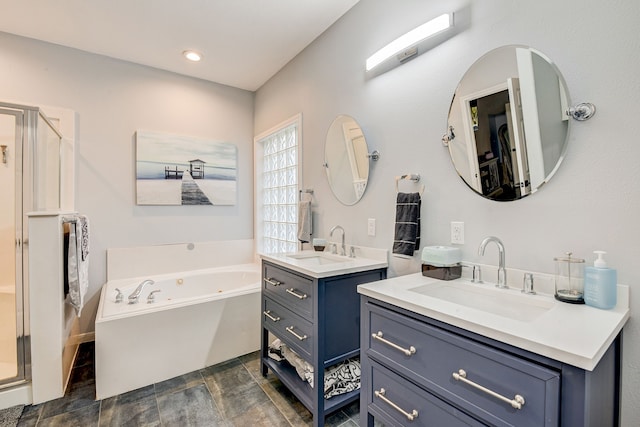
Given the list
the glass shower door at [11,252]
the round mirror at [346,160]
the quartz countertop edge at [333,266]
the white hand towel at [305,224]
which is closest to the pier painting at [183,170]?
the glass shower door at [11,252]

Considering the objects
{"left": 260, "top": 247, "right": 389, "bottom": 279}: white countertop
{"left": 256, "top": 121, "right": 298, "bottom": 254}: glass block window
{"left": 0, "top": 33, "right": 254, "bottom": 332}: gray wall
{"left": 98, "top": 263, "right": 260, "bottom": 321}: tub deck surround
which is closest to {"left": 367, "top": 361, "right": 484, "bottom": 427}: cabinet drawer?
{"left": 260, "top": 247, "right": 389, "bottom": 279}: white countertop

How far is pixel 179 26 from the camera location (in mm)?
2352

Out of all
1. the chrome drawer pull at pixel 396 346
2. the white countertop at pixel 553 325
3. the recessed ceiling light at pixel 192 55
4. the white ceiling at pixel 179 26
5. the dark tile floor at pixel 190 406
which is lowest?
the dark tile floor at pixel 190 406

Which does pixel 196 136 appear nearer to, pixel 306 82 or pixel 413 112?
pixel 306 82

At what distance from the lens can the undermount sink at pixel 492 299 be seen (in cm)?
109

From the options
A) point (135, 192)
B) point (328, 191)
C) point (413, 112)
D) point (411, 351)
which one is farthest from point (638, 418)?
point (135, 192)

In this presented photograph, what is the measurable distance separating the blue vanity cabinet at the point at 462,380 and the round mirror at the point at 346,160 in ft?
3.35

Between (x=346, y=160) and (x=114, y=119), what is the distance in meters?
2.38

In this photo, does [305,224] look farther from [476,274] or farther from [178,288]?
[178,288]

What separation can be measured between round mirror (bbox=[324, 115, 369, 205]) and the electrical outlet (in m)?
0.70

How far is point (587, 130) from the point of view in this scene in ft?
3.53

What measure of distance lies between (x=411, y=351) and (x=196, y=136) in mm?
3130

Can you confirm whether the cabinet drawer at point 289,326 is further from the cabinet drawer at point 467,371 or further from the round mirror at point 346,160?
the round mirror at point 346,160

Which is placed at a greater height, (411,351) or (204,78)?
(204,78)
